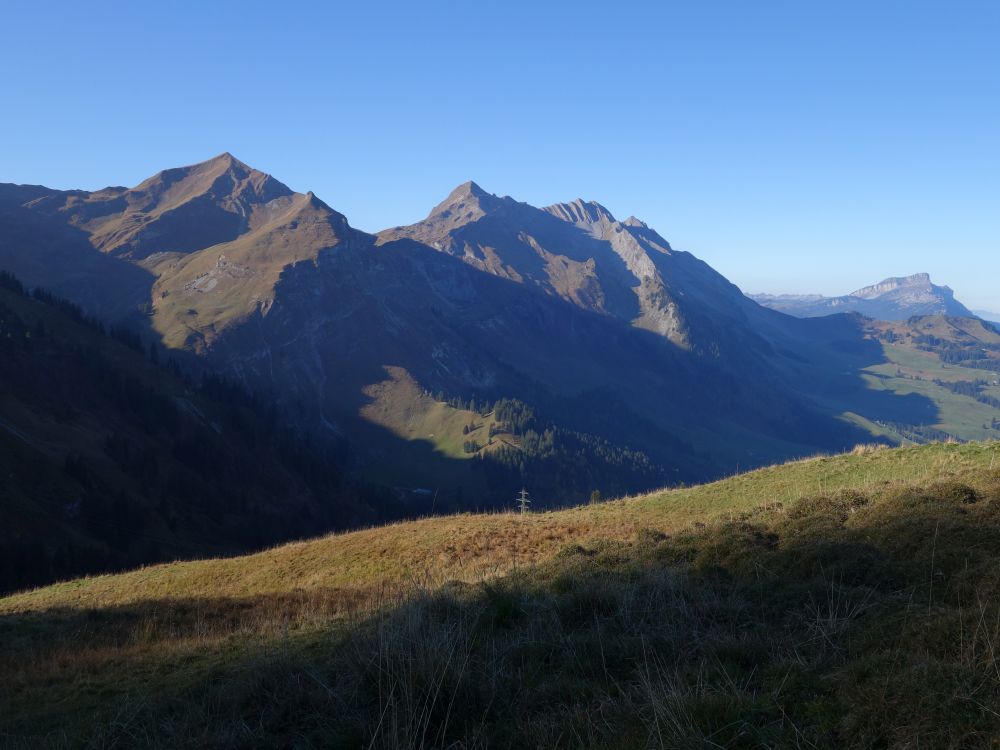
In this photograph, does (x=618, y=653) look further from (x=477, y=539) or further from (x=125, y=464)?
(x=125, y=464)

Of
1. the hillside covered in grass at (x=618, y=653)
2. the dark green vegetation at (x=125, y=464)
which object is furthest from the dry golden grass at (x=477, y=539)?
the dark green vegetation at (x=125, y=464)

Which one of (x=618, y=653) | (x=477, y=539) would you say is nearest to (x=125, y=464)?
(x=477, y=539)

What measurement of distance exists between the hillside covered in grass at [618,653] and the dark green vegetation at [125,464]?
229 feet

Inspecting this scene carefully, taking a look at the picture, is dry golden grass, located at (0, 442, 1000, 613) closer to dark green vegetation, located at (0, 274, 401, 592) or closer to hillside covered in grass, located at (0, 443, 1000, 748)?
hillside covered in grass, located at (0, 443, 1000, 748)

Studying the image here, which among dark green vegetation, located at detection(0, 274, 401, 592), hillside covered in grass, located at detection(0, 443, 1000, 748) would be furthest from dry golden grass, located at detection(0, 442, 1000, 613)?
dark green vegetation, located at detection(0, 274, 401, 592)

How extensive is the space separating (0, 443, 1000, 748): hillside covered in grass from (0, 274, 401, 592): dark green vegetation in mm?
69815

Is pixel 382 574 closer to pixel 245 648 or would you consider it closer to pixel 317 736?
pixel 245 648

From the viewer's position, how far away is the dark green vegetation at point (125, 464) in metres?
84.5

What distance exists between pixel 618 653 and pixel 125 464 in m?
131

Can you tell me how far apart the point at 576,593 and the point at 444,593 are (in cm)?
249

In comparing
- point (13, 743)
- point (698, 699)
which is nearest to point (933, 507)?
point (698, 699)

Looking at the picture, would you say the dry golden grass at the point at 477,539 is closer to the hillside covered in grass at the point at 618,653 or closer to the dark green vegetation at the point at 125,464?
the hillside covered in grass at the point at 618,653

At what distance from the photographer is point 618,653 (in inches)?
308

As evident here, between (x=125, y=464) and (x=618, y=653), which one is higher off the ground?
(x=618, y=653)
